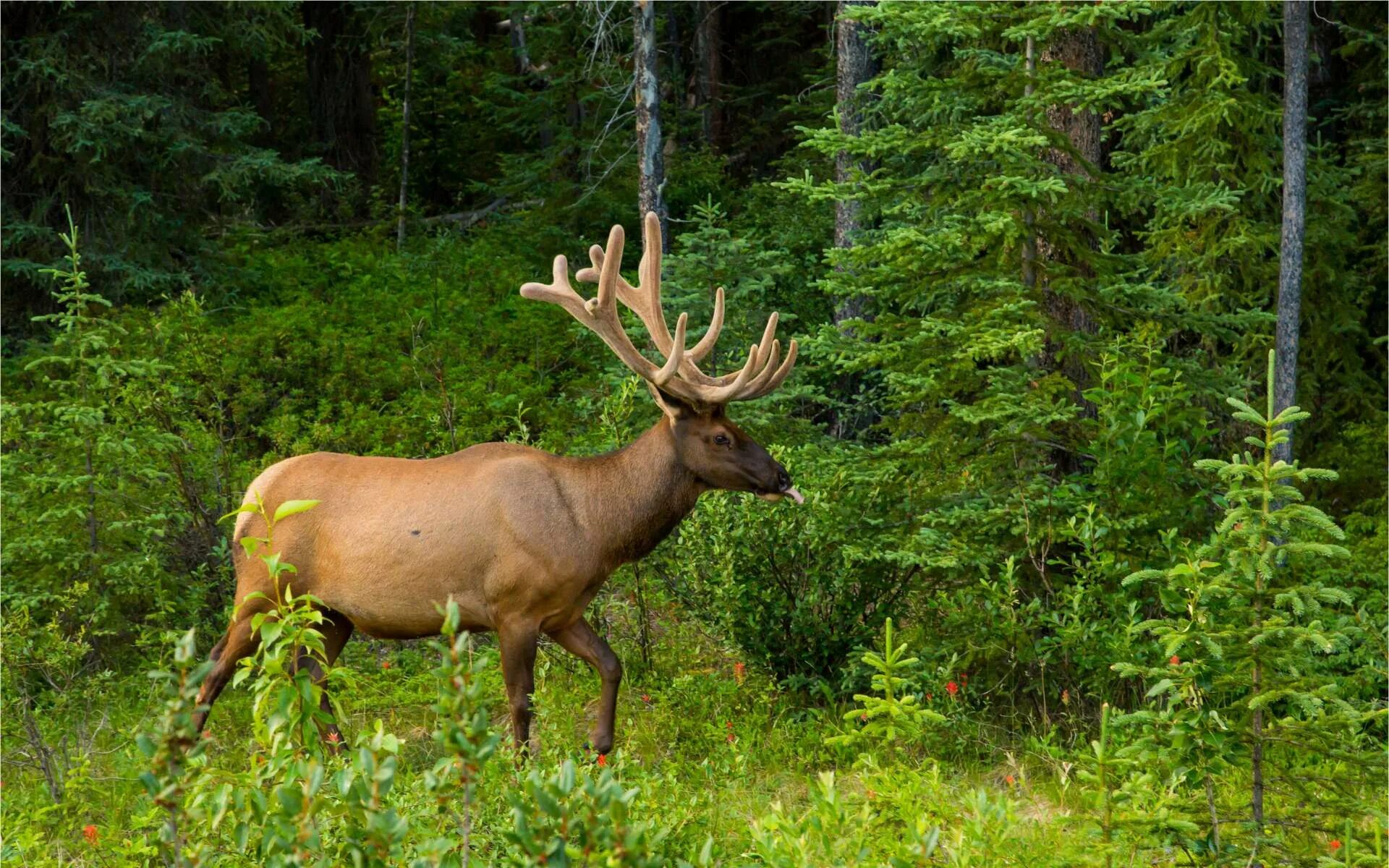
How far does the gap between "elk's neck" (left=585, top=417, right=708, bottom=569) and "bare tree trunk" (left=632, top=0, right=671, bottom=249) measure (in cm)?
736

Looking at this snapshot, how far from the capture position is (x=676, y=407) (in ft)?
24.2

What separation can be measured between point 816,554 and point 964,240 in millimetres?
2003

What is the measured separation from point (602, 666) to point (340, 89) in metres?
16.4

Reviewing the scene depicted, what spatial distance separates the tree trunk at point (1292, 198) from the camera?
36.6 ft

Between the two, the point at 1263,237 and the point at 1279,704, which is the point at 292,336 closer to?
the point at 1263,237

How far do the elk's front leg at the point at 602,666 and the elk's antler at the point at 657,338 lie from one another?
1.32m

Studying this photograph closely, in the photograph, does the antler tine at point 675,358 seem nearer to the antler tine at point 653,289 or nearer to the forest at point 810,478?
the forest at point 810,478

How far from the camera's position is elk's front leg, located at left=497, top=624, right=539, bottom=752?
22.8 ft

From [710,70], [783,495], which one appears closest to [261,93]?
[710,70]

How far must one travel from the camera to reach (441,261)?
18.5 m

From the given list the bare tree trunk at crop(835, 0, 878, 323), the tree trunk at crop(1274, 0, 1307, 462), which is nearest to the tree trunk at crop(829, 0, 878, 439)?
the bare tree trunk at crop(835, 0, 878, 323)

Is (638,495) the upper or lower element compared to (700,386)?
lower

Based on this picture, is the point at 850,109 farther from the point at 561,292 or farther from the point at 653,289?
the point at 561,292

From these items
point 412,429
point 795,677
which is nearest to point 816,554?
point 795,677
